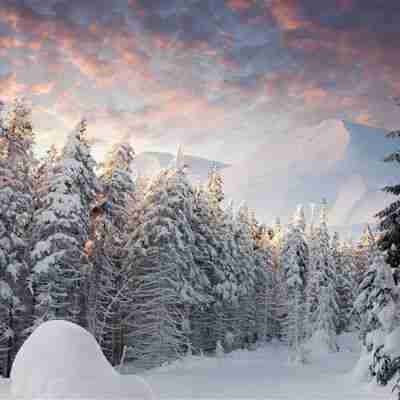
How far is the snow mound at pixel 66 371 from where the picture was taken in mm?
8570

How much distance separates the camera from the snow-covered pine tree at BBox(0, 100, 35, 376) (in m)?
24.7

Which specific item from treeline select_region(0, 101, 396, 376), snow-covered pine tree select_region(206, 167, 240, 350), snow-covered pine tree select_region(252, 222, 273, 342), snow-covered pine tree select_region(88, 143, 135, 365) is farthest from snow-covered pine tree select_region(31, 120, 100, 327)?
snow-covered pine tree select_region(252, 222, 273, 342)

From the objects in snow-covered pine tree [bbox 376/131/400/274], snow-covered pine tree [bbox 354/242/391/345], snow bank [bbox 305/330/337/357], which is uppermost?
snow-covered pine tree [bbox 376/131/400/274]

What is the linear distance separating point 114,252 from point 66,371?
79.0ft

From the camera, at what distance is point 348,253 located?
70875mm

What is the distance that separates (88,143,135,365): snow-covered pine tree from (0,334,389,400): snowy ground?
17.0 feet

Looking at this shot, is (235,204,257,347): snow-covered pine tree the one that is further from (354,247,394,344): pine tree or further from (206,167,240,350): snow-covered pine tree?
(354,247,394,344): pine tree

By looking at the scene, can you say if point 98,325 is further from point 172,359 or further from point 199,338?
point 199,338

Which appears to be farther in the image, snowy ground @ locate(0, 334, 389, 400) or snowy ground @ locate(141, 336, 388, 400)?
snowy ground @ locate(141, 336, 388, 400)

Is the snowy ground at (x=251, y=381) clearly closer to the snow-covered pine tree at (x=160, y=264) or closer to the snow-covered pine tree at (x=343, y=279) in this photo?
the snow-covered pine tree at (x=160, y=264)

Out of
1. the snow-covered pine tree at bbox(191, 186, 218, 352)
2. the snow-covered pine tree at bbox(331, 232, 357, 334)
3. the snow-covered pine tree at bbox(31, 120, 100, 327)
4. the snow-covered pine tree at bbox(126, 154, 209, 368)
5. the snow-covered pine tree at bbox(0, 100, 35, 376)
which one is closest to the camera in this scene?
the snow-covered pine tree at bbox(0, 100, 35, 376)

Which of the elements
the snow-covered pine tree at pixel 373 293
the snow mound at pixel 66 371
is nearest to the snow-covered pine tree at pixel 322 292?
the snow-covered pine tree at pixel 373 293

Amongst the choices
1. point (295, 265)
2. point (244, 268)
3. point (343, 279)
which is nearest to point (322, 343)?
point (295, 265)

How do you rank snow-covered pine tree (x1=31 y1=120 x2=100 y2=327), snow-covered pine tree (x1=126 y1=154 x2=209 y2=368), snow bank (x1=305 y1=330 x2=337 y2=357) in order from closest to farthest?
snow-covered pine tree (x1=31 y1=120 x2=100 y2=327), snow-covered pine tree (x1=126 y1=154 x2=209 y2=368), snow bank (x1=305 y1=330 x2=337 y2=357)
